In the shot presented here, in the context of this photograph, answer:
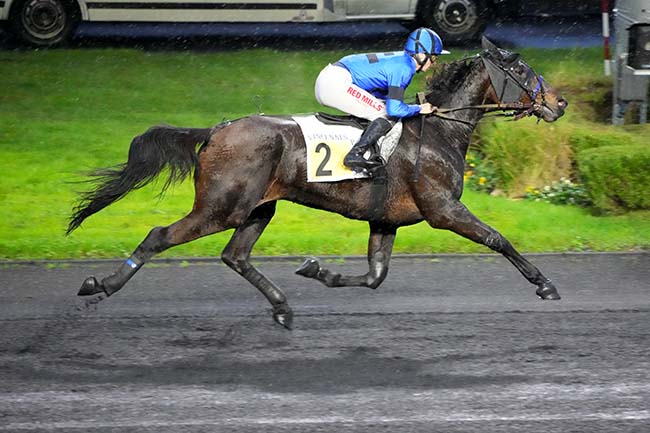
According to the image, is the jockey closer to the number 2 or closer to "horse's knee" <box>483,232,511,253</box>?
the number 2

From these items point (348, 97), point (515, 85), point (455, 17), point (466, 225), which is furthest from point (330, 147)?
point (455, 17)

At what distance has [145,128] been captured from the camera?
14945 mm

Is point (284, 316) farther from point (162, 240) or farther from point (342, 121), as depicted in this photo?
point (342, 121)

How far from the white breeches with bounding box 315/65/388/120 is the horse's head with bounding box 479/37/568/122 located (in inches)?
33.8

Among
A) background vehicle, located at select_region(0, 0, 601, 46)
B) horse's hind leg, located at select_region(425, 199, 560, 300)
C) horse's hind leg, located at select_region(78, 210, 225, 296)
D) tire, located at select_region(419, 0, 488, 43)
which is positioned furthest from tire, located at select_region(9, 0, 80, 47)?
horse's hind leg, located at select_region(425, 199, 560, 300)

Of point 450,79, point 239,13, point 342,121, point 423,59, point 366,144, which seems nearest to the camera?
point 366,144

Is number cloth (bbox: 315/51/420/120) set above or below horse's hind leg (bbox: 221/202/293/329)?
above

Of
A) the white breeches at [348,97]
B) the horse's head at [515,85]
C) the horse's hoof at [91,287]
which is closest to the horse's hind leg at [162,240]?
the horse's hoof at [91,287]

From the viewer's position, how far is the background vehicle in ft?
55.3

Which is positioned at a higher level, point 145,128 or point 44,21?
point 44,21

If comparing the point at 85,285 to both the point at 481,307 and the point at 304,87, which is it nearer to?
the point at 481,307

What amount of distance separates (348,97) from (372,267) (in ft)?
4.36

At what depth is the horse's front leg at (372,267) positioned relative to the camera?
9.34 m

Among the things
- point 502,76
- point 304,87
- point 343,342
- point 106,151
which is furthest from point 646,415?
point 304,87
